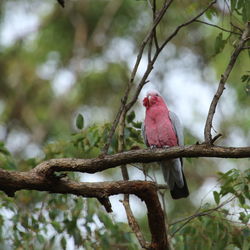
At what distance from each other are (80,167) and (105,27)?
30.7 ft

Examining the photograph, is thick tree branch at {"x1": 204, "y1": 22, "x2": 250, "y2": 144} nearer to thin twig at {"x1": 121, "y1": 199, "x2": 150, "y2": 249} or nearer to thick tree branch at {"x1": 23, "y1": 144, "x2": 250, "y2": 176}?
thick tree branch at {"x1": 23, "y1": 144, "x2": 250, "y2": 176}

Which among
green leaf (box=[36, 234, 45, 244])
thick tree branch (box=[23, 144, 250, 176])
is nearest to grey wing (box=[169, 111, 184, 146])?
green leaf (box=[36, 234, 45, 244])

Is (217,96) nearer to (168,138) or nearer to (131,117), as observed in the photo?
(131,117)

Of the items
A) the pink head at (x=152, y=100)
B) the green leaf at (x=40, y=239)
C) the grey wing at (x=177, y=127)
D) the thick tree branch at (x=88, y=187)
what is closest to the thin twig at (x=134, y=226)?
the thick tree branch at (x=88, y=187)

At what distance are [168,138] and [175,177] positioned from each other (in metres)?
0.44

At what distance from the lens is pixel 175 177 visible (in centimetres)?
600

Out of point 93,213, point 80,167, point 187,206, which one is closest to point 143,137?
point 93,213

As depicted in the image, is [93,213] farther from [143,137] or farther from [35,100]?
[35,100]

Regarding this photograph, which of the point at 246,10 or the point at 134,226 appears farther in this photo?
the point at 134,226

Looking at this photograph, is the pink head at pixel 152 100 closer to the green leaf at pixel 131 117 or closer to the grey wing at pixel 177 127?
the grey wing at pixel 177 127

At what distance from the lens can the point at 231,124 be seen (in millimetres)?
10641

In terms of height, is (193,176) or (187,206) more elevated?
(193,176)

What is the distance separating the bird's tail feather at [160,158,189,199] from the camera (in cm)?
599

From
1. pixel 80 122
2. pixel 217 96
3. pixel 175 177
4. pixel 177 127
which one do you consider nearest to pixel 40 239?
pixel 80 122
